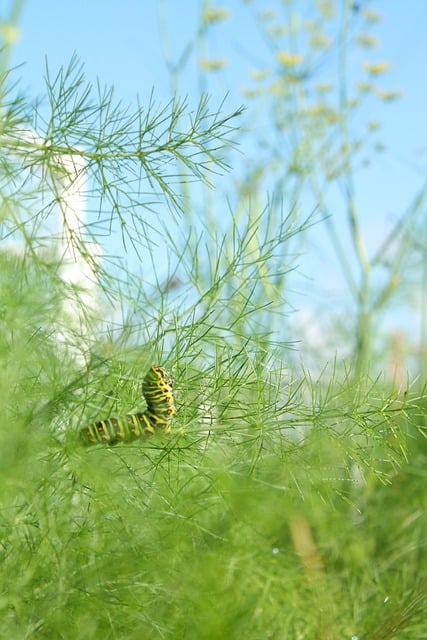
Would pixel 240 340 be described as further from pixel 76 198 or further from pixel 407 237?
pixel 407 237

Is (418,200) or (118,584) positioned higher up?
(418,200)

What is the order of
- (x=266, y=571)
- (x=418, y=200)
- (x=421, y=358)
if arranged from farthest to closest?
(x=418, y=200), (x=421, y=358), (x=266, y=571)

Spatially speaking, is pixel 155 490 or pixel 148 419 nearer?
pixel 148 419

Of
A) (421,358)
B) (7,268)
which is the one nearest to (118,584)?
(7,268)

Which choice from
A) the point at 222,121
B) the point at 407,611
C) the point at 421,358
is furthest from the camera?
the point at 421,358

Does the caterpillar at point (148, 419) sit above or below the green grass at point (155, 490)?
above

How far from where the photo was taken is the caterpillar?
90cm

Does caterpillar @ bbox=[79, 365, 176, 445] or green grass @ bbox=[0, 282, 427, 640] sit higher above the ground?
caterpillar @ bbox=[79, 365, 176, 445]

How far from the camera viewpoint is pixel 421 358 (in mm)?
2256

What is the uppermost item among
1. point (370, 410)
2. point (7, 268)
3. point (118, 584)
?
point (7, 268)

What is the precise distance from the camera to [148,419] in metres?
0.92

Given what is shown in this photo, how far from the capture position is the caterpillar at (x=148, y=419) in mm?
904

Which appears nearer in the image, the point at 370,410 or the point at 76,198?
the point at 370,410

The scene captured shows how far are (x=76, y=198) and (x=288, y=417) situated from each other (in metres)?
0.35
